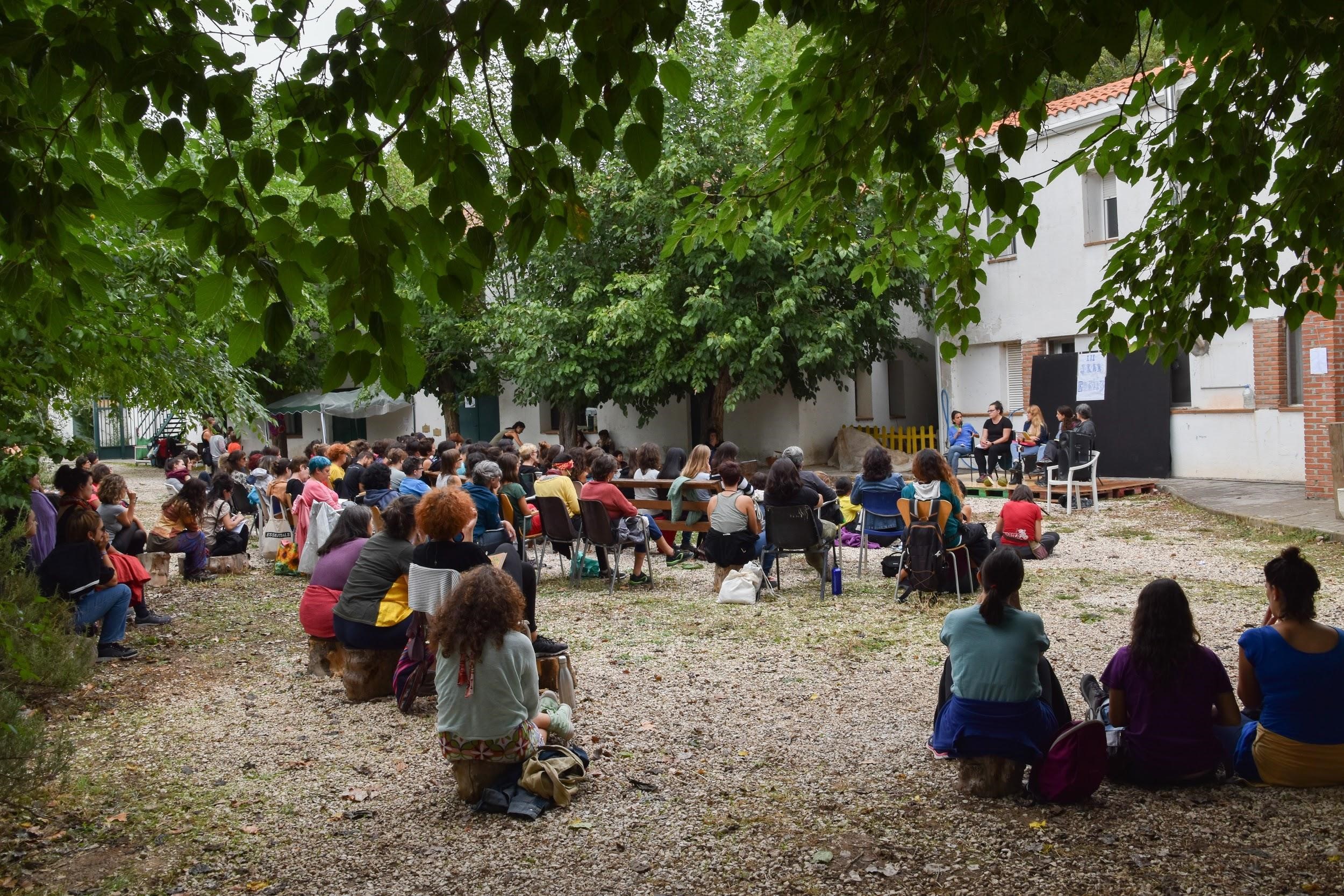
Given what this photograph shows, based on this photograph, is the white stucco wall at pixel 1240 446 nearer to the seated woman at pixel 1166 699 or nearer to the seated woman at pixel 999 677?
the seated woman at pixel 1166 699

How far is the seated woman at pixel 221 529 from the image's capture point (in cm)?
1209

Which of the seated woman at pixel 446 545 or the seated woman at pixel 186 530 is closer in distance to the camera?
the seated woman at pixel 446 545

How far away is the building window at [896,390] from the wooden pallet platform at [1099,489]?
27.7ft

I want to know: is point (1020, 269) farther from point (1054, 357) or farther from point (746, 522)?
point (746, 522)

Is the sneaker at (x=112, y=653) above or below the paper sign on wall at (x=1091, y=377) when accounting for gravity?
below

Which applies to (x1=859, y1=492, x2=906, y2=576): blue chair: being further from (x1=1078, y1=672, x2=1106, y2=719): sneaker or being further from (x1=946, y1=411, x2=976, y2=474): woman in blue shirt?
(x1=946, y1=411, x2=976, y2=474): woman in blue shirt

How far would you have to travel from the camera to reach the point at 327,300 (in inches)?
109

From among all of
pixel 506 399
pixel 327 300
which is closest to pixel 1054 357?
pixel 506 399

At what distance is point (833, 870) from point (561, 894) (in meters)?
1.03

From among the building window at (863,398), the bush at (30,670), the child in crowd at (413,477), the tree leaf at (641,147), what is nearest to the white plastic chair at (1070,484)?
the child in crowd at (413,477)

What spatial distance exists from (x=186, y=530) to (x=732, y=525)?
589cm

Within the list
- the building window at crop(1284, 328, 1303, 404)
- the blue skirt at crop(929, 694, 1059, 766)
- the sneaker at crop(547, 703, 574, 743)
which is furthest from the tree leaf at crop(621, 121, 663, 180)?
the building window at crop(1284, 328, 1303, 404)

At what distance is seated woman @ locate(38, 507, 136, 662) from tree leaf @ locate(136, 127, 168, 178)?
523cm

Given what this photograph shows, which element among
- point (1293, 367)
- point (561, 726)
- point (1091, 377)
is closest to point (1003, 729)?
point (561, 726)
